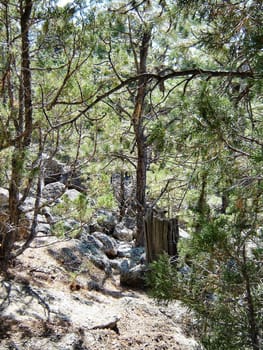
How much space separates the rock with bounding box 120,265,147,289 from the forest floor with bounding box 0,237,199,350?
0.37 metres

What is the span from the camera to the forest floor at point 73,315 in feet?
10.3

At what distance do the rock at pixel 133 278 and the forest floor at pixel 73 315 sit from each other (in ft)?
1.21

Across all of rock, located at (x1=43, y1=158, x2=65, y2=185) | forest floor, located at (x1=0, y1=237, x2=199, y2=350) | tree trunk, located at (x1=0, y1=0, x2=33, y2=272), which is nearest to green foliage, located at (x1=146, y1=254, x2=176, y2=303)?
forest floor, located at (x1=0, y1=237, x2=199, y2=350)

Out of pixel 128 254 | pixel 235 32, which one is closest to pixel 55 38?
pixel 235 32

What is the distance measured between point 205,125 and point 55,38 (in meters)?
1.72

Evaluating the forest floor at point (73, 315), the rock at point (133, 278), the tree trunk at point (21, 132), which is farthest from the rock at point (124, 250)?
the tree trunk at point (21, 132)

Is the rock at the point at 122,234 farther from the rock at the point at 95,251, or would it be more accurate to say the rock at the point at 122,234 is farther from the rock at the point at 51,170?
the rock at the point at 51,170

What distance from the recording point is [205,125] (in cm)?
246

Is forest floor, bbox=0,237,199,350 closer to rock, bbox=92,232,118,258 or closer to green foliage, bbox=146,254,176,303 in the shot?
green foliage, bbox=146,254,176,303

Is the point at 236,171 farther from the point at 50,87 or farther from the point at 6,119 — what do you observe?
the point at 6,119

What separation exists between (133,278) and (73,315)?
1.88 metres

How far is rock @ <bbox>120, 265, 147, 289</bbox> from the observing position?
5.43 meters

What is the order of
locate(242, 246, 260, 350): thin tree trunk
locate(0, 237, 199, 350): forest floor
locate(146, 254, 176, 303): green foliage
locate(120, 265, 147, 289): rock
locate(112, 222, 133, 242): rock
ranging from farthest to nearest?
locate(112, 222, 133, 242): rock, locate(120, 265, 147, 289): rock, locate(0, 237, 199, 350): forest floor, locate(146, 254, 176, 303): green foliage, locate(242, 246, 260, 350): thin tree trunk

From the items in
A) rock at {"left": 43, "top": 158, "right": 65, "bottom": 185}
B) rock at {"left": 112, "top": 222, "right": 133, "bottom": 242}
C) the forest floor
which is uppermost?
rock at {"left": 43, "top": 158, "right": 65, "bottom": 185}
